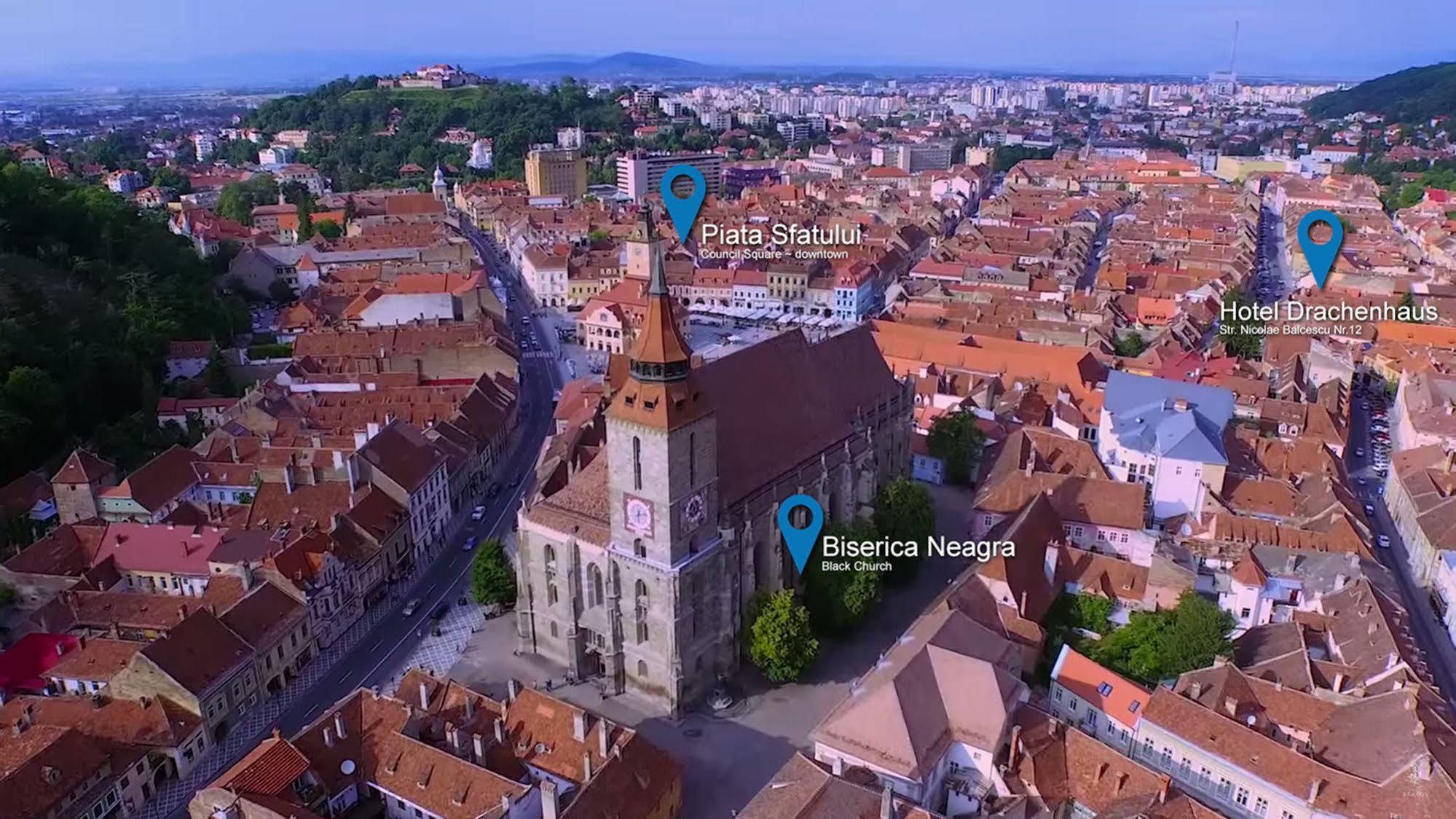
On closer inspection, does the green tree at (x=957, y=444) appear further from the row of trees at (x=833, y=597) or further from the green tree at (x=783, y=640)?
the green tree at (x=783, y=640)

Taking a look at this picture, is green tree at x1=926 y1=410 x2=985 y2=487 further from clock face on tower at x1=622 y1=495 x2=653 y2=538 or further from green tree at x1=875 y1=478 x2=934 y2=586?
clock face on tower at x1=622 y1=495 x2=653 y2=538

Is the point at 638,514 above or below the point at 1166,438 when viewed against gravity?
above

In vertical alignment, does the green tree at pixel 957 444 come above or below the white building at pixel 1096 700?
above

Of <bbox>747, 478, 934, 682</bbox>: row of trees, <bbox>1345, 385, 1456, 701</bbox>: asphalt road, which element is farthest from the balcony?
<bbox>1345, 385, 1456, 701</bbox>: asphalt road

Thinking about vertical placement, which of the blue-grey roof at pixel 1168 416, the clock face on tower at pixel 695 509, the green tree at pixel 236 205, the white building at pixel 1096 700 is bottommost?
the white building at pixel 1096 700

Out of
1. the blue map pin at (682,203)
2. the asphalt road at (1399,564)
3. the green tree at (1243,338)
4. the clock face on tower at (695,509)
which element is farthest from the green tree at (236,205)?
the asphalt road at (1399,564)

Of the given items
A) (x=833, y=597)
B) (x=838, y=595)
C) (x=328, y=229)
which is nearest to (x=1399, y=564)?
(x=838, y=595)

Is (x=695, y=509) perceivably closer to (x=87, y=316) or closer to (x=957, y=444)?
(x=957, y=444)
